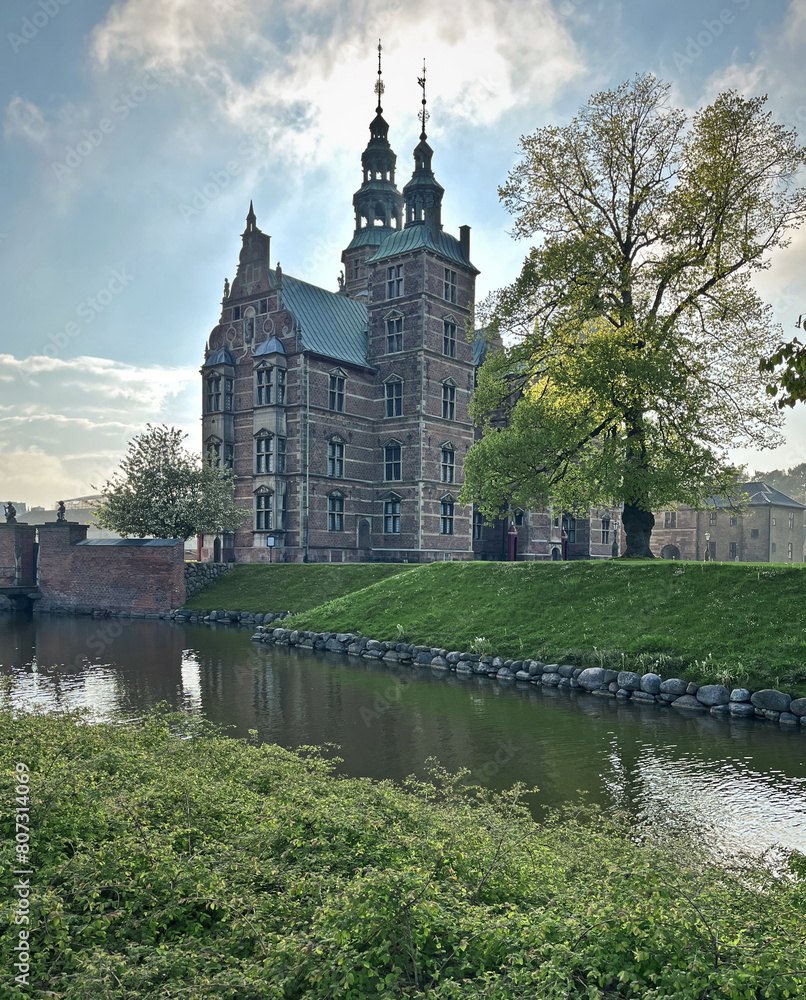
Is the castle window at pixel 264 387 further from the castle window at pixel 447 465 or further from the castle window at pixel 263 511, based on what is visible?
the castle window at pixel 447 465

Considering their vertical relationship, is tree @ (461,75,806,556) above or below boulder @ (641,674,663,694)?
above

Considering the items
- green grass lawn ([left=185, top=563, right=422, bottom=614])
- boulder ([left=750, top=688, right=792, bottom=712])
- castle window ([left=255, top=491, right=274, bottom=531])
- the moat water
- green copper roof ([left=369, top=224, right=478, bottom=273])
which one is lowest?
the moat water

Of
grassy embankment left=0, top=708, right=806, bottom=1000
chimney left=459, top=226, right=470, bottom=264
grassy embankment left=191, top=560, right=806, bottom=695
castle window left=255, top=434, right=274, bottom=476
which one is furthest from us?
chimney left=459, top=226, right=470, bottom=264

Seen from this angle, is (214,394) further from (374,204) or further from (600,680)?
(600,680)

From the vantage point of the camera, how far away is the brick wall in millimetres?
36312

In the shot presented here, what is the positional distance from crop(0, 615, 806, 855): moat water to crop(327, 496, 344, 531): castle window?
19.9m

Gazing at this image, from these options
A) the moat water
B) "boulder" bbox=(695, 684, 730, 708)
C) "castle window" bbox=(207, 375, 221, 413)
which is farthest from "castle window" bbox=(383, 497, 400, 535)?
"boulder" bbox=(695, 684, 730, 708)

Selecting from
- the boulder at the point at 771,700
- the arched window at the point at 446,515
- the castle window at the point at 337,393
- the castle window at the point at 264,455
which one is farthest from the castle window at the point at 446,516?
the boulder at the point at 771,700

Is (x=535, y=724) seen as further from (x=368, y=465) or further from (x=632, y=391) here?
(x=368, y=465)

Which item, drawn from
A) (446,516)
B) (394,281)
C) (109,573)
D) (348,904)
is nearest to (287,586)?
(109,573)

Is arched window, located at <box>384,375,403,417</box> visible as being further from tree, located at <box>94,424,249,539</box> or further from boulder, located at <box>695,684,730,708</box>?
boulder, located at <box>695,684,730,708</box>

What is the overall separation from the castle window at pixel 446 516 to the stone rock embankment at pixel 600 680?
68.0 feet

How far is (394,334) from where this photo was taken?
45.7 m

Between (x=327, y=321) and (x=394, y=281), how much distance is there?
16.5ft
